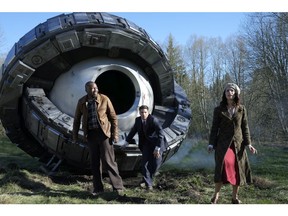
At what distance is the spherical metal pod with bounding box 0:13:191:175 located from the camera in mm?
6520

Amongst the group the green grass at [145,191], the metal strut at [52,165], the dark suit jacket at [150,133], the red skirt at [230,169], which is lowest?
the green grass at [145,191]

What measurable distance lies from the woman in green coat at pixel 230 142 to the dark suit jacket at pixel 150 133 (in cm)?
135

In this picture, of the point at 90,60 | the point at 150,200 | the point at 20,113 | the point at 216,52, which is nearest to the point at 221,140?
the point at 150,200

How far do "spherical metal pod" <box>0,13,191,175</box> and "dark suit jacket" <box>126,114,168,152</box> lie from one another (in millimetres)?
347

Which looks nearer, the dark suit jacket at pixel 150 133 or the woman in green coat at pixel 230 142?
the woman in green coat at pixel 230 142

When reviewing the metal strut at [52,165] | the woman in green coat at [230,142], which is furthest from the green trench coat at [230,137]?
the metal strut at [52,165]

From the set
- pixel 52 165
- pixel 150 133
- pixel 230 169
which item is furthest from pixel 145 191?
pixel 52 165

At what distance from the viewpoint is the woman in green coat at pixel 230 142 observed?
4809 mm

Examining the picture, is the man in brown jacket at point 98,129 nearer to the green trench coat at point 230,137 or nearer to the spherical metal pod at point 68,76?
the spherical metal pod at point 68,76

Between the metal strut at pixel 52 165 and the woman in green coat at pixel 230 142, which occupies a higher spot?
the woman in green coat at pixel 230 142

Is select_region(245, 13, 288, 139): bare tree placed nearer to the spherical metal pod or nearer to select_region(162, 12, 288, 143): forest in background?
select_region(162, 12, 288, 143): forest in background

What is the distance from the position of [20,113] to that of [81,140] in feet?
4.65

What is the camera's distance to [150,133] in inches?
246

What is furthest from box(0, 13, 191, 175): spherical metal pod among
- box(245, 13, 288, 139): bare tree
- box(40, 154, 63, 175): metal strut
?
box(245, 13, 288, 139): bare tree
